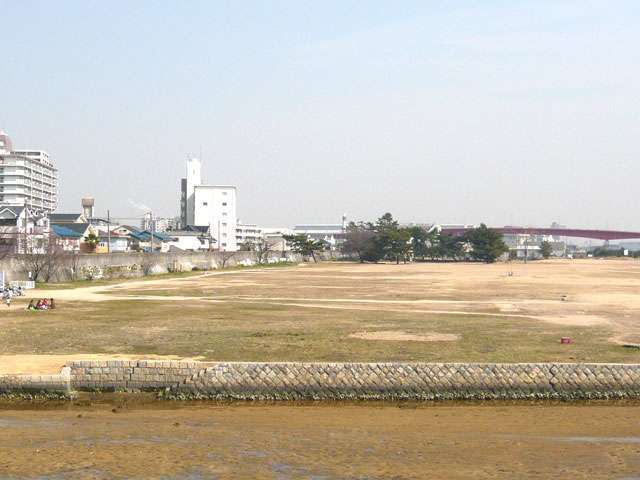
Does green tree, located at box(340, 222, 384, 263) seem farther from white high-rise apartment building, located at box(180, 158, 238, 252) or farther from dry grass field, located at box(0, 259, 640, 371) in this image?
dry grass field, located at box(0, 259, 640, 371)

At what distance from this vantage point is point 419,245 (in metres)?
160

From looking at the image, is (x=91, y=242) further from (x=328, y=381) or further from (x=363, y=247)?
(x=328, y=381)

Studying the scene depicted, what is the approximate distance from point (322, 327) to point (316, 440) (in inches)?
567

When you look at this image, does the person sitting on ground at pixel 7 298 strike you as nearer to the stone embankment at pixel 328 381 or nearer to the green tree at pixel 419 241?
the stone embankment at pixel 328 381

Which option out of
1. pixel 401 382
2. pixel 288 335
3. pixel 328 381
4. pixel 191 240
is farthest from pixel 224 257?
pixel 401 382

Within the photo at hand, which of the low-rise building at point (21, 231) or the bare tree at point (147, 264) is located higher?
the low-rise building at point (21, 231)

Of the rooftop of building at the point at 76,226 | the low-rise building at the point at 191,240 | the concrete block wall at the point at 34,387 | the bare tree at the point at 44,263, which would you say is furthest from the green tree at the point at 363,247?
the concrete block wall at the point at 34,387

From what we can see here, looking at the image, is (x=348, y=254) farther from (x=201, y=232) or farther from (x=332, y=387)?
(x=332, y=387)

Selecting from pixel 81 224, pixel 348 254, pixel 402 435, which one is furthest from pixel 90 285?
pixel 348 254

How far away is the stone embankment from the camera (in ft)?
56.2

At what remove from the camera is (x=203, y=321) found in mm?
30266

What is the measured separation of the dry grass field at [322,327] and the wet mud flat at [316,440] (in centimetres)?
404

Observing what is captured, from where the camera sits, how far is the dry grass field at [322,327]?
70.3 feet

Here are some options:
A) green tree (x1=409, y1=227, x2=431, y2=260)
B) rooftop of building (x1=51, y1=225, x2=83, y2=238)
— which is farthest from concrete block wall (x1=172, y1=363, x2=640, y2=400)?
green tree (x1=409, y1=227, x2=431, y2=260)
